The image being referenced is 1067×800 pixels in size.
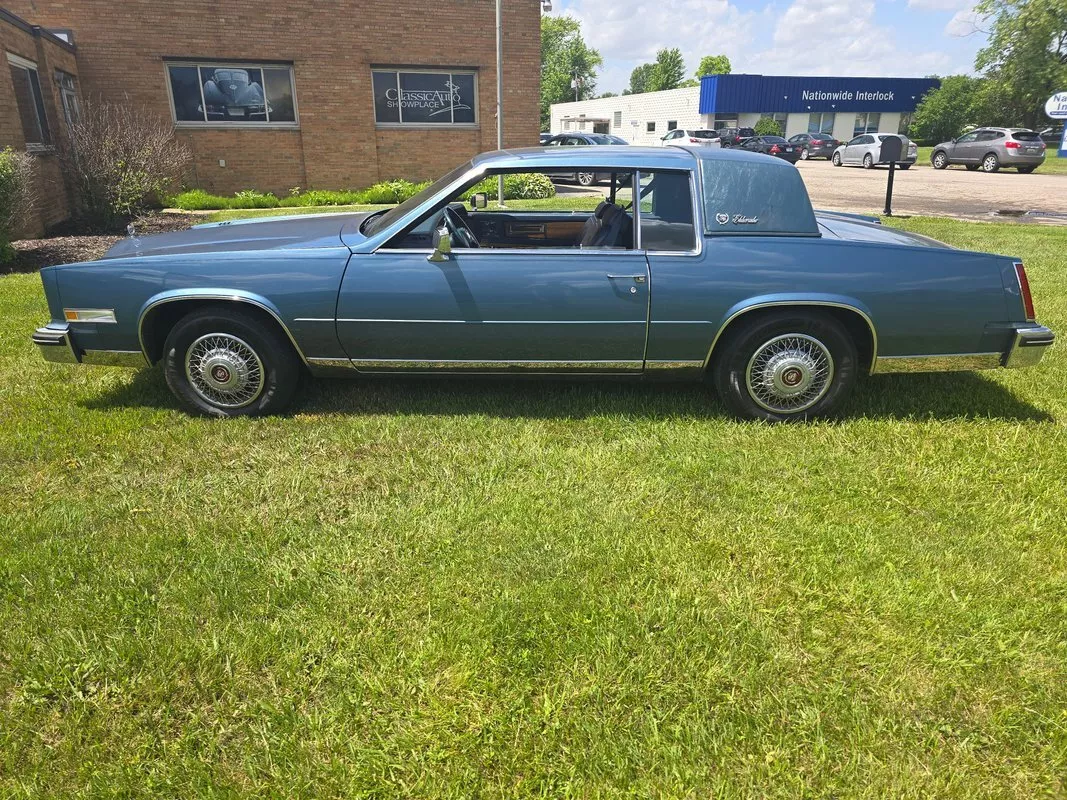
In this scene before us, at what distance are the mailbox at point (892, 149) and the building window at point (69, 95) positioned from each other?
1502cm

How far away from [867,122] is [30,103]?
53.6 metres

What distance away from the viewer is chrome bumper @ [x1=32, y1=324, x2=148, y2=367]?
14.1 ft

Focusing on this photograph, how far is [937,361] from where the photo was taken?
429 cm

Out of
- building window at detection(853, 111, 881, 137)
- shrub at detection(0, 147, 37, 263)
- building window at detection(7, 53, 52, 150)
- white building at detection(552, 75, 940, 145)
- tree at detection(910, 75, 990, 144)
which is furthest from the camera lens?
building window at detection(853, 111, 881, 137)

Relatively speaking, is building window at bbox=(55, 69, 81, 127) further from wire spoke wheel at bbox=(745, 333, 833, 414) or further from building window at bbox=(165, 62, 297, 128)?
wire spoke wheel at bbox=(745, 333, 833, 414)

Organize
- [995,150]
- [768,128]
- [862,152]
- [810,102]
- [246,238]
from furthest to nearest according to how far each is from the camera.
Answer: [810,102] → [768,128] → [862,152] → [995,150] → [246,238]

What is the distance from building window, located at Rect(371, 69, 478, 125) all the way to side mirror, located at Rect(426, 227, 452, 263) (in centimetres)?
1521

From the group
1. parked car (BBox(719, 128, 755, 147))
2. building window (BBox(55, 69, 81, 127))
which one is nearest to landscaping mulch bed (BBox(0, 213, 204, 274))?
building window (BBox(55, 69, 81, 127))

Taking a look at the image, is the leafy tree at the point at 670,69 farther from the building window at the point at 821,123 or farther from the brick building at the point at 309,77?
the brick building at the point at 309,77

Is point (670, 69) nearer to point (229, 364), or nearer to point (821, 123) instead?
point (821, 123)

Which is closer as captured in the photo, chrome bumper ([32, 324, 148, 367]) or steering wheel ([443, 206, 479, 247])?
chrome bumper ([32, 324, 148, 367])

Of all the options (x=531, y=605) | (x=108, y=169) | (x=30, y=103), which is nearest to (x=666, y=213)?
(x=531, y=605)

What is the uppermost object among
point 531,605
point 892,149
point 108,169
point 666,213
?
point 892,149

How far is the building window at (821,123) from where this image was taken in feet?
171
